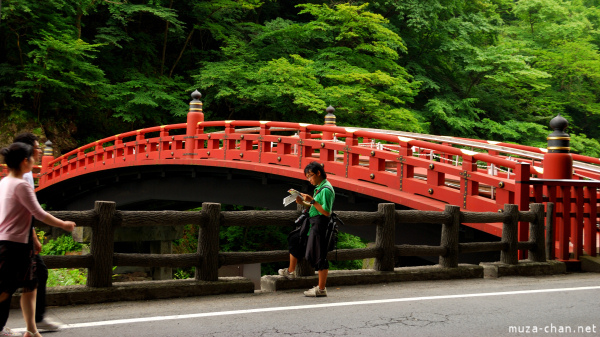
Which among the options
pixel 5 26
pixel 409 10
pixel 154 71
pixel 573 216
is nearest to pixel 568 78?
pixel 409 10

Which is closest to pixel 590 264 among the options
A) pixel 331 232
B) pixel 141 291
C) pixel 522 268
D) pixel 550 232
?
pixel 550 232

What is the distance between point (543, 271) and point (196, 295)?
17.1 ft

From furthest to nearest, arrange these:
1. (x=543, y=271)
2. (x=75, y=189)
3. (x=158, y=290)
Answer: (x=75, y=189), (x=543, y=271), (x=158, y=290)

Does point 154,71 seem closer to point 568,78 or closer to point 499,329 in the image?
point 568,78

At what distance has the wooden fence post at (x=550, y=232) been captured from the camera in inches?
329

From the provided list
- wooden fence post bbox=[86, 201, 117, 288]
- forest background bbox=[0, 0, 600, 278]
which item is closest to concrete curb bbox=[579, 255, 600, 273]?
wooden fence post bbox=[86, 201, 117, 288]

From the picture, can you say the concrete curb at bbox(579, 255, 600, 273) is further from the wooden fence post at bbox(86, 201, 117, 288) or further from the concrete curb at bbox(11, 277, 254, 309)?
the wooden fence post at bbox(86, 201, 117, 288)

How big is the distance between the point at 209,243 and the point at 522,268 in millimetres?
4676

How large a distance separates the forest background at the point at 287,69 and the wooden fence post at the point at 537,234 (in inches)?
475

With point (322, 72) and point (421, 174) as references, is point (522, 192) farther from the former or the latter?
point (322, 72)

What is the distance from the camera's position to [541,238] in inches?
326

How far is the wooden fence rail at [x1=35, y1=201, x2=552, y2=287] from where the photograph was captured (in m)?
5.61

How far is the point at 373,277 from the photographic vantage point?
7.09m

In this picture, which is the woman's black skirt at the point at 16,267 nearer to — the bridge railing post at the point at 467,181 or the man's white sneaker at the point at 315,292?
the man's white sneaker at the point at 315,292
